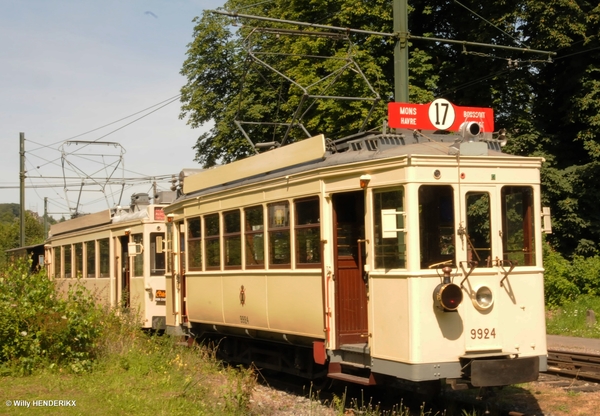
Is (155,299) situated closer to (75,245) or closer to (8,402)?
(75,245)

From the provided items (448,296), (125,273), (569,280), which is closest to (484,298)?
(448,296)

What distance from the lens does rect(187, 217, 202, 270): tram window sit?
13.3 m

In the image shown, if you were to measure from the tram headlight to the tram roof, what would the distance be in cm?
135

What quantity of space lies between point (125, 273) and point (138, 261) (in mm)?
1048

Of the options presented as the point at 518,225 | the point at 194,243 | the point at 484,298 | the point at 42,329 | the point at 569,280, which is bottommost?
the point at 569,280

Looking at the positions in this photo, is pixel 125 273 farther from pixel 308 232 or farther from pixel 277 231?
pixel 308 232

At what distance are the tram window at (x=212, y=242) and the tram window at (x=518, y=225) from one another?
16.1 ft

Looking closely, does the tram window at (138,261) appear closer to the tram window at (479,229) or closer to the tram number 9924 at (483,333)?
the tram window at (479,229)

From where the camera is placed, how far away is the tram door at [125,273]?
1778 centimetres

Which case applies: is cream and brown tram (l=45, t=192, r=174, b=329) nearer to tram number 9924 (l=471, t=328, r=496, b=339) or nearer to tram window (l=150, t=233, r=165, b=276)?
tram window (l=150, t=233, r=165, b=276)

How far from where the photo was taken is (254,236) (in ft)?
37.2

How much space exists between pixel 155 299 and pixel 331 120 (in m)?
9.30

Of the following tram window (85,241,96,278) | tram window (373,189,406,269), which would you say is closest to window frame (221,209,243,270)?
tram window (373,189,406,269)

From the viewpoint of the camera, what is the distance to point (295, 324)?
1031cm
